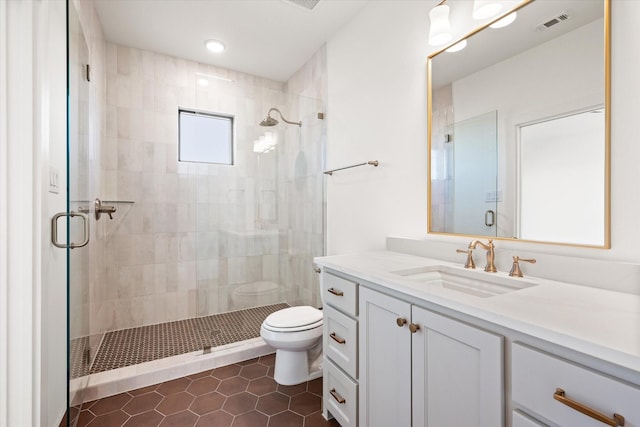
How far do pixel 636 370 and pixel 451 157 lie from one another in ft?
3.90

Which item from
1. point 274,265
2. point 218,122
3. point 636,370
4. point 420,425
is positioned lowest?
point 420,425

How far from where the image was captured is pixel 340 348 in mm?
1423

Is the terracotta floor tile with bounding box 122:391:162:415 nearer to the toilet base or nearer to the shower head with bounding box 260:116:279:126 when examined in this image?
the toilet base

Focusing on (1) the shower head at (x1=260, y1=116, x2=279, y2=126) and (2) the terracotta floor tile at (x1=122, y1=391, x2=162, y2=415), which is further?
(1) the shower head at (x1=260, y1=116, x2=279, y2=126)

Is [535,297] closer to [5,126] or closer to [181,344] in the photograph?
[5,126]

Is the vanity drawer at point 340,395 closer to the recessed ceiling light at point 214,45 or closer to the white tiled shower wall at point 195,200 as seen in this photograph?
the white tiled shower wall at point 195,200

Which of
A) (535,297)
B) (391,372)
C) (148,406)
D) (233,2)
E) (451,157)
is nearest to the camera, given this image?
(535,297)

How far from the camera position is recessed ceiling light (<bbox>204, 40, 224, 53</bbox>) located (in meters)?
2.64

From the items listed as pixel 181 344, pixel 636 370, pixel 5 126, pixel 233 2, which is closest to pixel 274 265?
pixel 181 344

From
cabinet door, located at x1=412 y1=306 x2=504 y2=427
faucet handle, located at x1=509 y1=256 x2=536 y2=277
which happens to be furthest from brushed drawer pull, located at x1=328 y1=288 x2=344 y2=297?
faucet handle, located at x1=509 y1=256 x2=536 y2=277

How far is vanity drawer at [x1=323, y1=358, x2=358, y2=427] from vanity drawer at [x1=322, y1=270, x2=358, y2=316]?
33 cm

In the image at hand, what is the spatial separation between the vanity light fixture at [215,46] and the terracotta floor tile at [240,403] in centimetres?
285

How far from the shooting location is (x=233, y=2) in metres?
2.13

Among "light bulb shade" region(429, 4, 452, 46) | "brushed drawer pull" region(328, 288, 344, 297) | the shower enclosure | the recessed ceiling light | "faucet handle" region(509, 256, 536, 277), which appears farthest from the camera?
the recessed ceiling light
